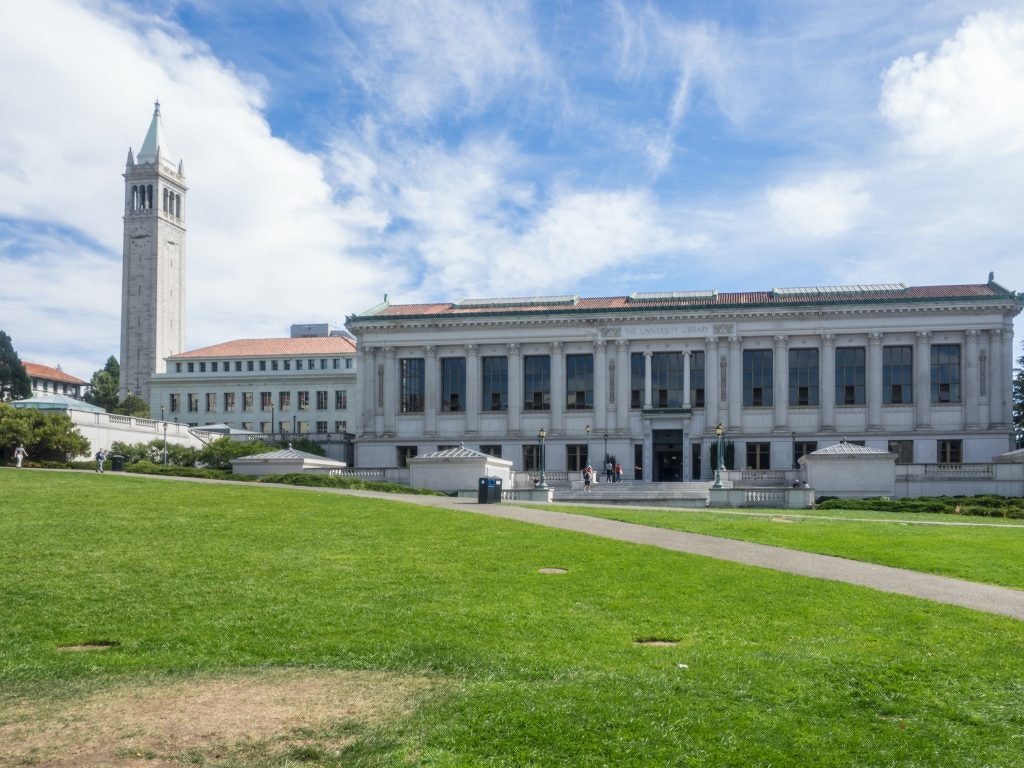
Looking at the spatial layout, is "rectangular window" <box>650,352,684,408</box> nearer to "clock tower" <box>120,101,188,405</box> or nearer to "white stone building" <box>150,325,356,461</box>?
"white stone building" <box>150,325,356,461</box>

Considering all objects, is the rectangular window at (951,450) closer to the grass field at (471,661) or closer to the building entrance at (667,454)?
the building entrance at (667,454)

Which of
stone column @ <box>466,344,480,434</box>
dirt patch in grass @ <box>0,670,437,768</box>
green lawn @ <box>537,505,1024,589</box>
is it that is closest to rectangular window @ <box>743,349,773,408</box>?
stone column @ <box>466,344,480,434</box>

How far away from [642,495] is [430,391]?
95.6 feet

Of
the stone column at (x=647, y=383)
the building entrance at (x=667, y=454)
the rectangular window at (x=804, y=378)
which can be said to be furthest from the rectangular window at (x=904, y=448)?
the stone column at (x=647, y=383)

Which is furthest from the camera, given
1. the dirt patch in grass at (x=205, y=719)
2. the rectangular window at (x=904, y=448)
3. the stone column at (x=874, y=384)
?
the stone column at (x=874, y=384)

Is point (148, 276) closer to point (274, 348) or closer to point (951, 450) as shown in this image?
point (274, 348)

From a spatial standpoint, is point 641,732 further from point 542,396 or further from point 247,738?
point 542,396

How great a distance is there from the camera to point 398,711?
10.6 metres

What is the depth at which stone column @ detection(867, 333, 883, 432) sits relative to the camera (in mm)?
69438

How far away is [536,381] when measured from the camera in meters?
76.1

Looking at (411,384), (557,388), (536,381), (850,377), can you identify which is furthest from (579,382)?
(850,377)

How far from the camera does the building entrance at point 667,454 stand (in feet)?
238

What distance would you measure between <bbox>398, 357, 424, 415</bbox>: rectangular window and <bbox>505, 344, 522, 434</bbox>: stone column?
7936mm

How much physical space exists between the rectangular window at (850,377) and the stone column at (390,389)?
36.2m
